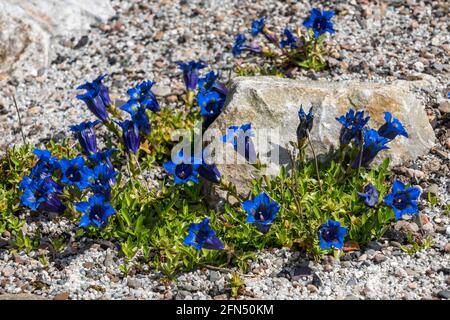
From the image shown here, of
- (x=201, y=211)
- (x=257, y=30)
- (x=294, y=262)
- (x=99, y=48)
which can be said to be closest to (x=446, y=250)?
(x=294, y=262)

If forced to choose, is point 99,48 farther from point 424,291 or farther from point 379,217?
point 424,291

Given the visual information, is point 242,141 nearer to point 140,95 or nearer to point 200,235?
point 200,235

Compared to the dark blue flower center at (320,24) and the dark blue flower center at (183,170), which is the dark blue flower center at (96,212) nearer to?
the dark blue flower center at (183,170)

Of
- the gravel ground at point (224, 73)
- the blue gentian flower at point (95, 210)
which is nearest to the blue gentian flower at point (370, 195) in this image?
the gravel ground at point (224, 73)

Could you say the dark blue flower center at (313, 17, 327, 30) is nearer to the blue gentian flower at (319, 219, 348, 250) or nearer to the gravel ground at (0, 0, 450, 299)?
the gravel ground at (0, 0, 450, 299)

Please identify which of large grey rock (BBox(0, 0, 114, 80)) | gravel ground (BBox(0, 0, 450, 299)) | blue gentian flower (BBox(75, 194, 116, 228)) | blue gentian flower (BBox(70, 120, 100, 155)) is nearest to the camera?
gravel ground (BBox(0, 0, 450, 299))

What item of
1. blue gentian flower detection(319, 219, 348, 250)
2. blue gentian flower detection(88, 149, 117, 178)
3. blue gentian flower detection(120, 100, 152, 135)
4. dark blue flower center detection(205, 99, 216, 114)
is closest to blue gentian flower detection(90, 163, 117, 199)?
blue gentian flower detection(88, 149, 117, 178)
